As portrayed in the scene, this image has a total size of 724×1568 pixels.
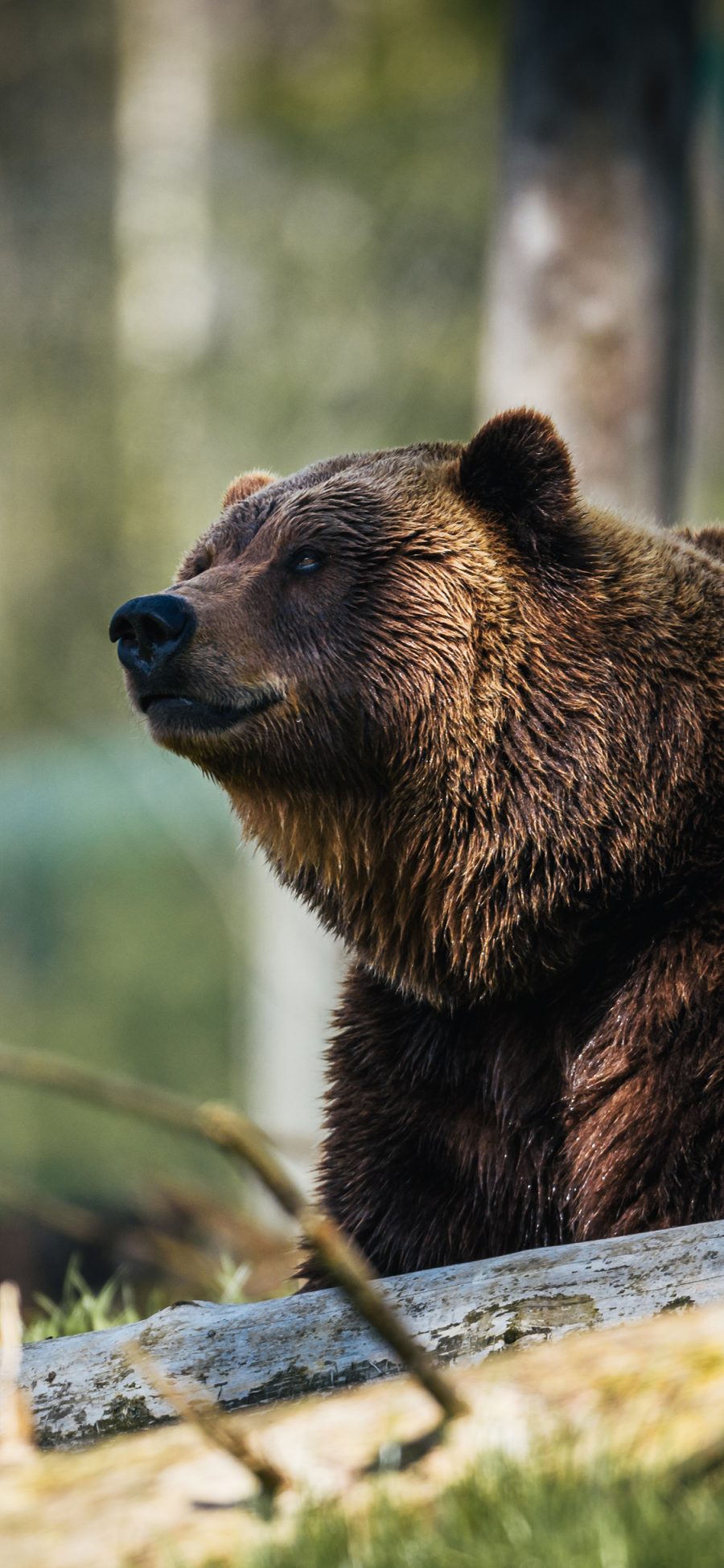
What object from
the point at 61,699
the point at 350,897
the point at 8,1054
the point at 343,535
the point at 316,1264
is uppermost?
the point at 343,535

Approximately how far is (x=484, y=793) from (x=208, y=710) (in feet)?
1.91

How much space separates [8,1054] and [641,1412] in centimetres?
87

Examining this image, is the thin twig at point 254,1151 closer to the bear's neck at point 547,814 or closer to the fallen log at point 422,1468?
the fallen log at point 422,1468

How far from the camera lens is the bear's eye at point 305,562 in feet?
11.4

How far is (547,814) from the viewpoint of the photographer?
3309mm

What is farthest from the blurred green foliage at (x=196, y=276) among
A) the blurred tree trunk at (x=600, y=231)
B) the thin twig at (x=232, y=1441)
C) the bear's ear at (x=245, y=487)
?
the thin twig at (x=232, y=1441)

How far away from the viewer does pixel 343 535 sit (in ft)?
11.4

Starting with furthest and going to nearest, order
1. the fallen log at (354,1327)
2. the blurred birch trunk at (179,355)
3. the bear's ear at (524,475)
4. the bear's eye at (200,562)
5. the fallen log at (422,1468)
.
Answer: the blurred birch trunk at (179,355)
the bear's eye at (200,562)
the bear's ear at (524,475)
the fallen log at (354,1327)
the fallen log at (422,1468)

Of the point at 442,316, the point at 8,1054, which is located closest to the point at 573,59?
the point at 8,1054

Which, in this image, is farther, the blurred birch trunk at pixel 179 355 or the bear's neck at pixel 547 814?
the blurred birch trunk at pixel 179 355

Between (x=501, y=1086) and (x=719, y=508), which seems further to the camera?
(x=719, y=508)

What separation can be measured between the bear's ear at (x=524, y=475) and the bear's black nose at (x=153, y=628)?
712 millimetres

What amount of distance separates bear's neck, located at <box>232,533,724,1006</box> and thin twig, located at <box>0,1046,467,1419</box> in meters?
1.42

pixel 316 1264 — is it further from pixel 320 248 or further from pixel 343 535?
pixel 320 248
